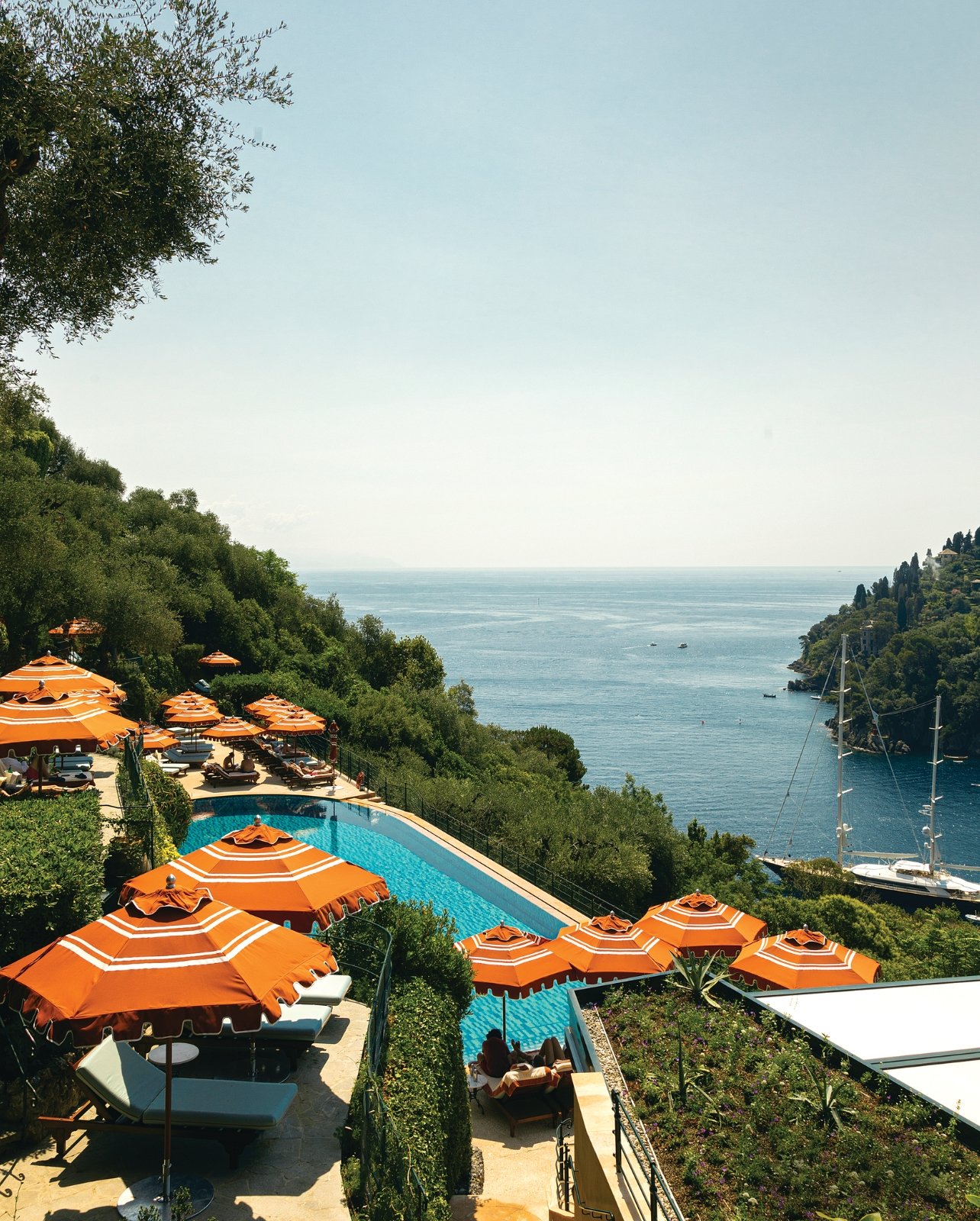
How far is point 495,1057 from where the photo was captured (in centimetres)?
1068

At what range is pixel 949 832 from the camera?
62.3m

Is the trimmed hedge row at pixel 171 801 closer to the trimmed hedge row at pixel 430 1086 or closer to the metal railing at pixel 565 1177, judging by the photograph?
the trimmed hedge row at pixel 430 1086

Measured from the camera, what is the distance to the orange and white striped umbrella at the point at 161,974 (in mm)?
4848

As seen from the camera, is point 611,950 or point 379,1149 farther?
point 611,950

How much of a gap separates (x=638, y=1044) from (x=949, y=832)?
64.5 meters

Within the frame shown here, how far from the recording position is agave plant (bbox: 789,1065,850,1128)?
6.44 meters

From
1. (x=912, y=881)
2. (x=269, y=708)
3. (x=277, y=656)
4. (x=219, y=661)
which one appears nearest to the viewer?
(x=269, y=708)

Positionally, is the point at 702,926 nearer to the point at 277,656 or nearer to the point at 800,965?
the point at 800,965

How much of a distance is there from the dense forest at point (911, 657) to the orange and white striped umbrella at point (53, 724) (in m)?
71.2

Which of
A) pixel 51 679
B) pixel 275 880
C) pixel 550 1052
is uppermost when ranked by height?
pixel 51 679

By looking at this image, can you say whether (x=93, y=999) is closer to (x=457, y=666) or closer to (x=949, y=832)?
(x=949, y=832)

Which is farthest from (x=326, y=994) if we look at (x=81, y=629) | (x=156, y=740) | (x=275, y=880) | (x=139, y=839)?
(x=81, y=629)

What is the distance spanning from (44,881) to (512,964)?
607 cm

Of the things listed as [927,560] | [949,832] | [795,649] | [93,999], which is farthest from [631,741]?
[927,560]
